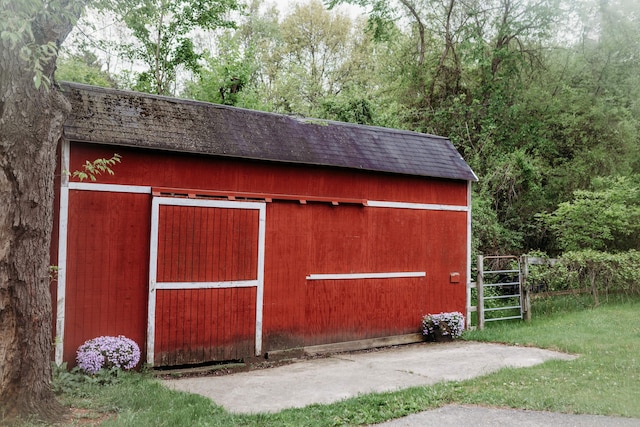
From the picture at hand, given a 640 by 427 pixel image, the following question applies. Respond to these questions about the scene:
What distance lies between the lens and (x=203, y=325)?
784 cm

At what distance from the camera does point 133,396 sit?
570cm

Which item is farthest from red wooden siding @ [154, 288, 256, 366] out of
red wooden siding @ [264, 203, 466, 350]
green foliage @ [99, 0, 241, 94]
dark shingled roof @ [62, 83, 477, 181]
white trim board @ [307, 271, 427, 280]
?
green foliage @ [99, 0, 241, 94]

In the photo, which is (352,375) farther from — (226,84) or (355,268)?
(226,84)

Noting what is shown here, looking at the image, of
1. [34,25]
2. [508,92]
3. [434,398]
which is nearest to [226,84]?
[508,92]

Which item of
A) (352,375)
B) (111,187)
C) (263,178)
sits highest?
(263,178)

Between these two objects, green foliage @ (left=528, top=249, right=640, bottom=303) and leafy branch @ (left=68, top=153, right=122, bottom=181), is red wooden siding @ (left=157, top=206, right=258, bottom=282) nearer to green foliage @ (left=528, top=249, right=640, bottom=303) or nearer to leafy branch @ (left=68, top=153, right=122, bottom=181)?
leafy branch @ (left=68, top=153, right=122, bottom=181)

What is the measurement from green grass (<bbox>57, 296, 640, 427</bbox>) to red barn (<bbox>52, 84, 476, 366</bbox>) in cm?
120

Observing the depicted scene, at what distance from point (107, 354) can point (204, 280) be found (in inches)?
63.6

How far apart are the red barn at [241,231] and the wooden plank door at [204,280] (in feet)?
0.05

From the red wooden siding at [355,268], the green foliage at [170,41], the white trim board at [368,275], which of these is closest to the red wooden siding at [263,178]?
the red wooden siding at [355,268]

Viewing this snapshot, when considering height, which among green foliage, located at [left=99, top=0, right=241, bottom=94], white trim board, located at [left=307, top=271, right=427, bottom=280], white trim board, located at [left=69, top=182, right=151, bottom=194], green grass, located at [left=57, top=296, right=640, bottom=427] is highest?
green foliage, located at [left=99, top=0, right=241, bottom=94]

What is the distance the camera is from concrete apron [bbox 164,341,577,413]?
6.30 metres

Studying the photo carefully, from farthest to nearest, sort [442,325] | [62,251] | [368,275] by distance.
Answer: [442,325]
[368,275]
[62,251]

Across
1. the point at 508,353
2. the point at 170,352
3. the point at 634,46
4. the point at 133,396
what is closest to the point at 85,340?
the point at 170,352
